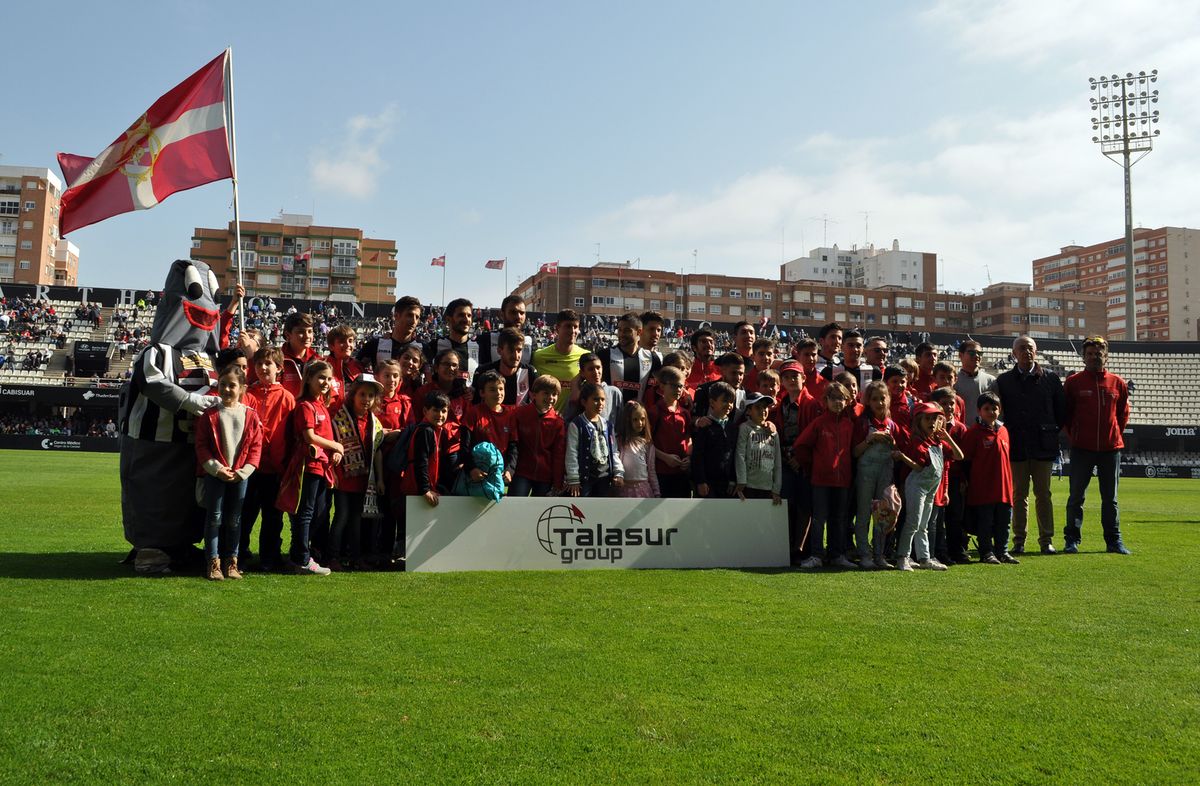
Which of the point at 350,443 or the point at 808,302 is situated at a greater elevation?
the point at 808,302

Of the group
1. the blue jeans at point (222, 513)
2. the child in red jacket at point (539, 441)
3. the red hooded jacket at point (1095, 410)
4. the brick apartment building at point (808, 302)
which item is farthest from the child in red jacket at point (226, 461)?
the brick apartment building at point (808, 302)

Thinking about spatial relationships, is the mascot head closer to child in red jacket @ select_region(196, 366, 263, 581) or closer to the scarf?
child in red jacket @ select_region(196, 366, 263, 581)

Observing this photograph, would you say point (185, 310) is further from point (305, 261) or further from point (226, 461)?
point (305, 261)

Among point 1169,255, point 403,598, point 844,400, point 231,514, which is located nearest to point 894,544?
point 844,400

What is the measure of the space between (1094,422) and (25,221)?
116155 mm

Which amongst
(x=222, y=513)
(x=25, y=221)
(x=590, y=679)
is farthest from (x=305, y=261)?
(x=590, y=679)

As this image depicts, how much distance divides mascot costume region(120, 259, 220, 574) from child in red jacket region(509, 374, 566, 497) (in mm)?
2480

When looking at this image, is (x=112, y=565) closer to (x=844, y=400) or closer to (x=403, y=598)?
(x=403, y=598)

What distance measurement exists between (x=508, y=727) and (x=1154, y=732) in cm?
251

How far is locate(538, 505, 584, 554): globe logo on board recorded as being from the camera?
7.31 meters

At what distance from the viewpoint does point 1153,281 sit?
424 feet

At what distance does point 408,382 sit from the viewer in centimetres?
818

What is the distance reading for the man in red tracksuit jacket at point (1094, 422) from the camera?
31.3ft

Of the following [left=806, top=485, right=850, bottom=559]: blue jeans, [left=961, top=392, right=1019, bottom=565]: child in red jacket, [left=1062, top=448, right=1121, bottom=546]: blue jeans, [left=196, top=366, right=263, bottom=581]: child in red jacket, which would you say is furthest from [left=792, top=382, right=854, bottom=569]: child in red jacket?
[left=196, top=366, right=263, bottom=581]: child in red jacket
